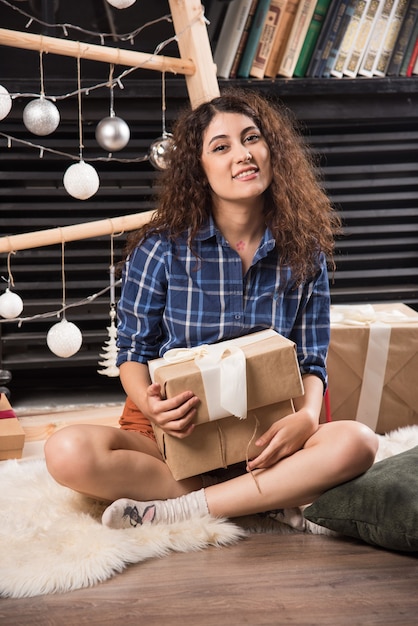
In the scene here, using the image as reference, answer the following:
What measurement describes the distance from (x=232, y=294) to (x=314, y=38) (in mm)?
1135

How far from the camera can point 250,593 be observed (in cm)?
144

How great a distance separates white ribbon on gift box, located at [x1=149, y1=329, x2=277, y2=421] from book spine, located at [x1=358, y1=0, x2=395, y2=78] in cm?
137

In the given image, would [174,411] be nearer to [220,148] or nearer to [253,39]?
[220,148]

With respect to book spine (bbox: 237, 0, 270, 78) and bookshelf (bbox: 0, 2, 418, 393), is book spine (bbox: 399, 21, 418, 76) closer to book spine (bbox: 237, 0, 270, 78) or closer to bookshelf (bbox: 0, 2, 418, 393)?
bookshelf (bbox: 0, 2, 418, 393)

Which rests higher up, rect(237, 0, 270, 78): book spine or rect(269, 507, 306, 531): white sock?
rect(237, 0, 270, 78): book spine

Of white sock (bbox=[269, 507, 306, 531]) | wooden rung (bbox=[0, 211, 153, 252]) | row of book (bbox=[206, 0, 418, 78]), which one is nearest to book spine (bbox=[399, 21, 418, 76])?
row of book (bbox=[206, 0, 418, 78])

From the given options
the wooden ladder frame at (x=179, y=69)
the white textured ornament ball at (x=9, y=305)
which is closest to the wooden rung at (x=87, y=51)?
the wooden ladder frame at (x=179, y=69)

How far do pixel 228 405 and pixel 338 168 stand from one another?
1430 millimetres

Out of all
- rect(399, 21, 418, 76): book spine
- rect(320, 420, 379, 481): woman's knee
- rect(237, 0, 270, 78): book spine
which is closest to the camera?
rect(320, 420, 379, 481): woman's knee

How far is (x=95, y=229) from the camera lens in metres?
2.10

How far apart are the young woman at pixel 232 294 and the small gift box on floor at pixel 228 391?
0.14 feet

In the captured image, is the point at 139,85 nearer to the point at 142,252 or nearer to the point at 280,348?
the point at 142,252

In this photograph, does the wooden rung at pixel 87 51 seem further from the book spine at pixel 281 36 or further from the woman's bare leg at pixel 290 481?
the woman's bare leg at pixel 290 481

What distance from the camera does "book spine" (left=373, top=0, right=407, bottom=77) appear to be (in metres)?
2.60
